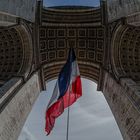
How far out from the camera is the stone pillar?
18.7 m

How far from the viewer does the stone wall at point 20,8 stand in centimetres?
1903

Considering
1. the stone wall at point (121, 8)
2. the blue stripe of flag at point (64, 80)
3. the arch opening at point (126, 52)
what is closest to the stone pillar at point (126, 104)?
the arch opening at point (126, 52)

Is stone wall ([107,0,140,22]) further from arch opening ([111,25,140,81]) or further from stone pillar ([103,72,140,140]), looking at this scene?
stone pillar ([103,72,140,140])

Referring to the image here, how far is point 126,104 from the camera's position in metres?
20.6

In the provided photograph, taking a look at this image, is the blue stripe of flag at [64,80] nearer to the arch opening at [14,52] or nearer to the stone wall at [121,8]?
the stone wall at [121,8]

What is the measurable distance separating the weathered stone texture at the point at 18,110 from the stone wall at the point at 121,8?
9706 mm

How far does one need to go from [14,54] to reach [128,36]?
11.7 meters

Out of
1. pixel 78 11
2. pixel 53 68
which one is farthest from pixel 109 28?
pixel 53 68

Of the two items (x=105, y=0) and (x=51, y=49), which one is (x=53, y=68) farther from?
(x=105, y=0)

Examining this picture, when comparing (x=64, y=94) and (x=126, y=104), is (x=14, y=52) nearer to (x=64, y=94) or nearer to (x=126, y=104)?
(x=64, y=94)

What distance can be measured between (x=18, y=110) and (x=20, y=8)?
8.64 metres

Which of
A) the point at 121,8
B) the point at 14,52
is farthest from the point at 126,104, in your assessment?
the point at 14,52

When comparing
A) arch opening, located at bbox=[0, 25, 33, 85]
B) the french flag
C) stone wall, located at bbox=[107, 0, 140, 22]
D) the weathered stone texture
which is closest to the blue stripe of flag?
the french flag

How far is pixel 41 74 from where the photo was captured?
28031 millimetres
